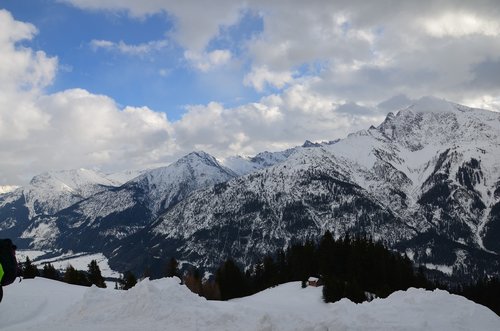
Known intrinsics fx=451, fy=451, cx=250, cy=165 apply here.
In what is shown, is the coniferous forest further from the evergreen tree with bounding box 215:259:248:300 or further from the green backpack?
the green backpack

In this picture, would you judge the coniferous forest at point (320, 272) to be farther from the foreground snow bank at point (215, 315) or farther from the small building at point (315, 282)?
the foreground snow bank at point (215, 315)

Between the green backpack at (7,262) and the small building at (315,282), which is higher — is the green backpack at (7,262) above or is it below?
above

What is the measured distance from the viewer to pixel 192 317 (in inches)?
1035

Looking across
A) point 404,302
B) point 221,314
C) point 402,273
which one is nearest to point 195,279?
point 402,273

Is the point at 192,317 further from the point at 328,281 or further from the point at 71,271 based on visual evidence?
the point at 71,271

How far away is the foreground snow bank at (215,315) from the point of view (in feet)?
83.0

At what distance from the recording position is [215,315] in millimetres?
26547

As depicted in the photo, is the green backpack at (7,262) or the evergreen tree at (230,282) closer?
the green backpack at (7,262)

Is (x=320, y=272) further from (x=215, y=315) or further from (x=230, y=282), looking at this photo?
(x=215, y=315)

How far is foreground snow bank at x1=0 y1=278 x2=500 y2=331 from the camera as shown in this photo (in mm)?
25312

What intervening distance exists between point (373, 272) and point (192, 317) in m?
63.1

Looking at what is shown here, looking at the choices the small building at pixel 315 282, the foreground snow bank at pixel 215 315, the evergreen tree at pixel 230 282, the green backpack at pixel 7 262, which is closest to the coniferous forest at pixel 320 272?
the evergreen tree at pixel 230 282

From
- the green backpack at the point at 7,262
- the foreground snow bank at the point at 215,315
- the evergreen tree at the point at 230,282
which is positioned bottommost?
the evergreen tree at the point at 230,282

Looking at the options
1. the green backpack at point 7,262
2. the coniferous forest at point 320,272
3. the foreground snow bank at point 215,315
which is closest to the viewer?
the green backpack at point 7,262
